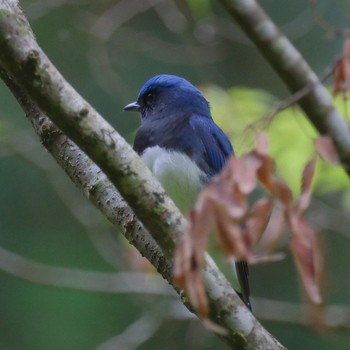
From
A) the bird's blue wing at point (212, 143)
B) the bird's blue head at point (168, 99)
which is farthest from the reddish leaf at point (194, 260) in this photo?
the bird's blue head at point (168, 99)

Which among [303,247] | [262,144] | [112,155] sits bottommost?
[303,247]

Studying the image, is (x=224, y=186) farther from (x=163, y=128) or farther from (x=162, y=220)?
(x=163, y=128)

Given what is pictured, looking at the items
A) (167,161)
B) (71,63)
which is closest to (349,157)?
(167,161)

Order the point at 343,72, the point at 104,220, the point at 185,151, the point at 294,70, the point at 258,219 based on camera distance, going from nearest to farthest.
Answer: the point at 258,219 → the point at 343,72 → the point at 294,70 → the point at 185,151 → the point at 104,220

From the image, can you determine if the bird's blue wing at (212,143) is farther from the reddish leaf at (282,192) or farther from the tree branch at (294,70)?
the reddish leaf at (282,192)

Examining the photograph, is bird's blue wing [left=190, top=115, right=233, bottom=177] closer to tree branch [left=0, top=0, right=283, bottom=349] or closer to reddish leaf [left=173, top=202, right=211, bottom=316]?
tree branch [left=0, top=0, right=283, bottom=349]

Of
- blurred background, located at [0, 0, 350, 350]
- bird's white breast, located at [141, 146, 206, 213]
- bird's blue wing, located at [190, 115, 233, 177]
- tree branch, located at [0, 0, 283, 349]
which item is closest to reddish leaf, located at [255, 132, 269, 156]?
tree branch, located at [0, 0, 283, 349]

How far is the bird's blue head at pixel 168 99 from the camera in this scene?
4.28 meters

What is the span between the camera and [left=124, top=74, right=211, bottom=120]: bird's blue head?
4.28 metres

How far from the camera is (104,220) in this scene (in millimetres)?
5617

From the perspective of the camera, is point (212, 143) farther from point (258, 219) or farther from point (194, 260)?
point (194, 260)

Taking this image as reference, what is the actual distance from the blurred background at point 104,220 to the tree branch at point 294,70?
4.87 ft

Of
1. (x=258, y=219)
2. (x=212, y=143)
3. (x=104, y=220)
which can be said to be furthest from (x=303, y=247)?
(x=104, y=220)

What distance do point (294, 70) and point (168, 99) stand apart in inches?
49.3
